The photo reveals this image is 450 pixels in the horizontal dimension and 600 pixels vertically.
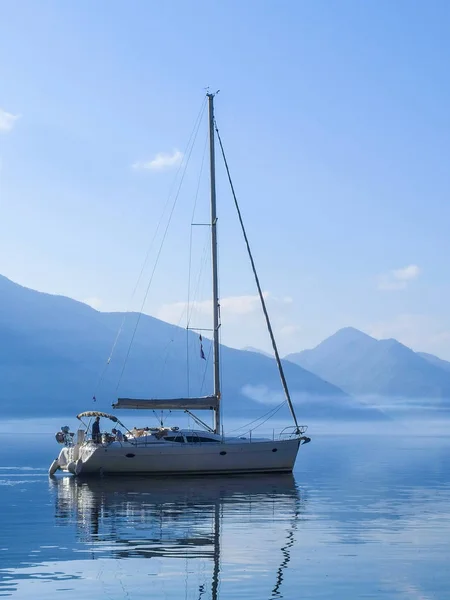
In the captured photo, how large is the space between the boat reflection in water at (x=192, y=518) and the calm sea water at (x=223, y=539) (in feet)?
0.18

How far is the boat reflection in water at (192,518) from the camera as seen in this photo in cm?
2933

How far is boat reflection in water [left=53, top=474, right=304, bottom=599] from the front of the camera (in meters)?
29.3

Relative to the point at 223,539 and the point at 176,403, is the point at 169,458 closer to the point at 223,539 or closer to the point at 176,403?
the point at 176,403

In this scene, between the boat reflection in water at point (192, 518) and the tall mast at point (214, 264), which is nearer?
the boat reflection in water at point (192, 518)

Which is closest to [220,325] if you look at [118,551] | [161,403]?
[161,403]

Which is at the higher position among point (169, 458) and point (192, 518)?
point (169, 458)

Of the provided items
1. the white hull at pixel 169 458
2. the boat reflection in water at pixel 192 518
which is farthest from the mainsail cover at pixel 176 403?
the boat reflection in water at pixel 192 518

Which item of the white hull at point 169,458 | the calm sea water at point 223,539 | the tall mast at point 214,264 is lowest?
the calm sea water at point 223,539

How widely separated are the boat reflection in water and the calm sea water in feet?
0.18

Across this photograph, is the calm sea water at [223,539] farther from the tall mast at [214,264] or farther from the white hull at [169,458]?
the tall mast at [214,264]

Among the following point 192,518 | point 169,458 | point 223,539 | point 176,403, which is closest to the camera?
point 223,539

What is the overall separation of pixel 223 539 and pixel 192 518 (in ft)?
21.6

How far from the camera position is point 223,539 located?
32438mm

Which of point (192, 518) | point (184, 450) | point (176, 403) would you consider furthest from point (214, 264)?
point (192, 518)
